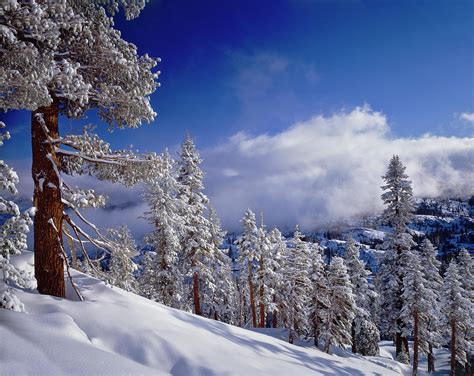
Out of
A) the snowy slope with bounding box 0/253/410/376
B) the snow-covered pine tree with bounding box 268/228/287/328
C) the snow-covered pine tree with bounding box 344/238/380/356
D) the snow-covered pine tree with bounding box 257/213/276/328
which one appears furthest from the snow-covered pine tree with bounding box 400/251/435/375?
the snowy slope with bounding box 0/253/410/376

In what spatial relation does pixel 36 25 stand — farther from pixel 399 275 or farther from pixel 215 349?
pixel 399 275

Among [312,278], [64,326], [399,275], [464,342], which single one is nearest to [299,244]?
[312,278]

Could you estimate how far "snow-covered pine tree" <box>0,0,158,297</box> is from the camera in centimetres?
570

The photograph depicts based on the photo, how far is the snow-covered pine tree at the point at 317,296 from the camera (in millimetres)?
32000

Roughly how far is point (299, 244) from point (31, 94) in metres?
29.8

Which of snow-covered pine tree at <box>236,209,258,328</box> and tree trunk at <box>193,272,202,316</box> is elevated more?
snow-covered pine tree at <box>236,209,258,328</box>

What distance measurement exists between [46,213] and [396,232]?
87.2 ft

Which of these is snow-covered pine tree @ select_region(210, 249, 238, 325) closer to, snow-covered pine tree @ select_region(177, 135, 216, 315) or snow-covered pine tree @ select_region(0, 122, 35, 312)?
snow-covered pine tree @ select_region(177, 135, 216, 315)

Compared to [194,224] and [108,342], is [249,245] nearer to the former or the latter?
[194,224]

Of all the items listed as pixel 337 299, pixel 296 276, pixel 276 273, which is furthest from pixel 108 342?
pixel 276 273

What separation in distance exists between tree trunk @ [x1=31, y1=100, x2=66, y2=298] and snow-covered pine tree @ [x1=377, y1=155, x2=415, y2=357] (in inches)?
1002

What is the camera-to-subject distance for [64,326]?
5.34 m

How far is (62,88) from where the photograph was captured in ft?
20.5

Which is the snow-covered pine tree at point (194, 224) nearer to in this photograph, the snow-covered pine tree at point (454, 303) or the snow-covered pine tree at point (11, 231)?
the snow-covered pine tree at point (11, 231)
